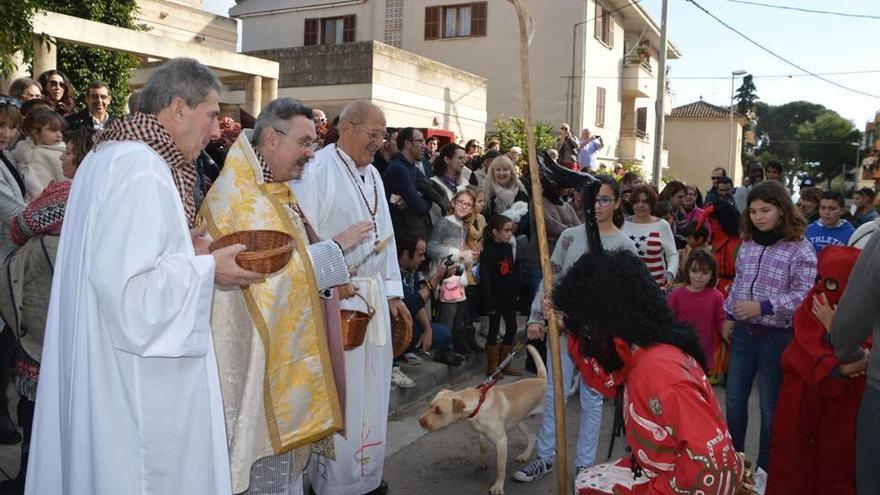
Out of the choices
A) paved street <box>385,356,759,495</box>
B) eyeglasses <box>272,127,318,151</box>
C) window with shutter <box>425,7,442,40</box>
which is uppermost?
window with shutter <box>425,7,442,40</box>

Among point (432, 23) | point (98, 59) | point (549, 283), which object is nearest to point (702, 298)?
point (549, 283)

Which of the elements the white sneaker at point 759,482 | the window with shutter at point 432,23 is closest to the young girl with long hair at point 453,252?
the white sneaker at point 759,482

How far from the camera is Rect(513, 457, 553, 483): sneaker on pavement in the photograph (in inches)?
195

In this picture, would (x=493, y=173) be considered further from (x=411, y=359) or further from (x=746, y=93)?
(x=746, y=93)

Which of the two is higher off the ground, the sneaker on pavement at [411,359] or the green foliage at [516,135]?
the green foliage at [516,135]

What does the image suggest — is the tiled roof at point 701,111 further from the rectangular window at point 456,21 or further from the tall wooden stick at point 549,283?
the tall wooden stick at point 549,283

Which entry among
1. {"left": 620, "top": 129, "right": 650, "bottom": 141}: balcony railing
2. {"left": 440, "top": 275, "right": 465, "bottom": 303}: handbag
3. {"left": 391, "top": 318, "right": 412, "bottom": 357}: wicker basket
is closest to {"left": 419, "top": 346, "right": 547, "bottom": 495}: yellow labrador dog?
{"left": 391, "top": 318, "right": 412, "bottom": 357}: wicker basket

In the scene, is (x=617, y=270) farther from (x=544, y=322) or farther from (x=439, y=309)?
(x=439, y=309)

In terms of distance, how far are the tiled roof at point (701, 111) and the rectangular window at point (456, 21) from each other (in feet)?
84.4

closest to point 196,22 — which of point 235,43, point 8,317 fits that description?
point 235,43

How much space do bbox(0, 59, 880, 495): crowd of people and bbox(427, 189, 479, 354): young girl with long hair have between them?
15 centimetres

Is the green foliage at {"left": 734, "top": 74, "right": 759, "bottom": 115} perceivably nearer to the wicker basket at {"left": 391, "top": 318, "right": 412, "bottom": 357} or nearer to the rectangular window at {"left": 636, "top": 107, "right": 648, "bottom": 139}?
the rectangular window at {"left": 636, "top": 107, "right": 648, "bottom": 139}

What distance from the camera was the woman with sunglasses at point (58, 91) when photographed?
23.6 feet

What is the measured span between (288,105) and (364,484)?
7.33ft
